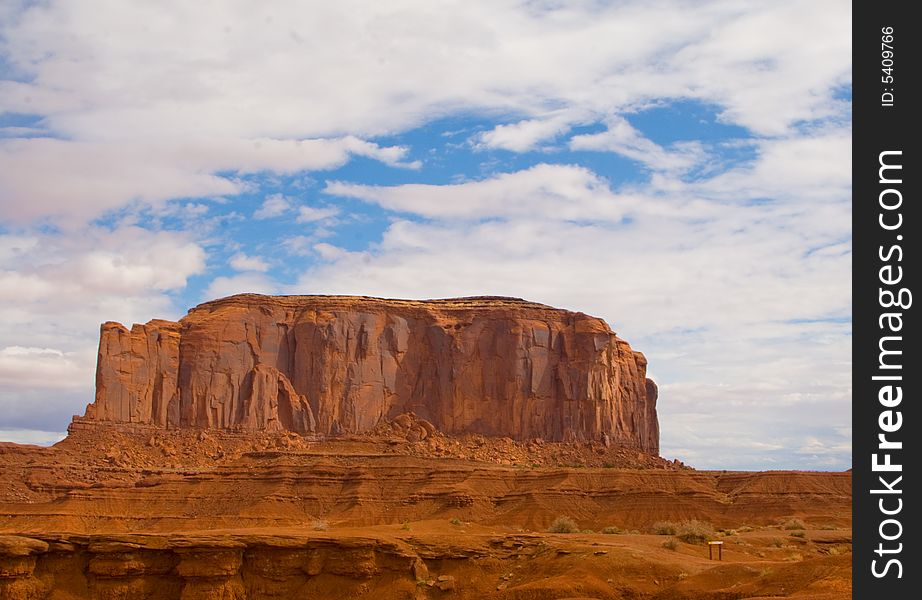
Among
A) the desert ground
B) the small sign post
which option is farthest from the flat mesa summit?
the small sign post

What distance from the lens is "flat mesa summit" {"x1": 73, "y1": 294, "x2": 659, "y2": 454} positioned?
99.9 m

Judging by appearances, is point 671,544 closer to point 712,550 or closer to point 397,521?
point 712,550

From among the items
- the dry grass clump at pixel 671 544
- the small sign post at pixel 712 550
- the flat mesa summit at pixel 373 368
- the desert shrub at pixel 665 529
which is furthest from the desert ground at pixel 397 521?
the flat mesa summit at pixel 373 368

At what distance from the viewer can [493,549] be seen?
1432 inches

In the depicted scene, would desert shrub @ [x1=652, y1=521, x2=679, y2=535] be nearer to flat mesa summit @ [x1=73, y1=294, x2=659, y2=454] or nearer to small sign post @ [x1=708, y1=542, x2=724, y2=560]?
small sign post @ [x1=708, y1=542, x2=724, y2=560]

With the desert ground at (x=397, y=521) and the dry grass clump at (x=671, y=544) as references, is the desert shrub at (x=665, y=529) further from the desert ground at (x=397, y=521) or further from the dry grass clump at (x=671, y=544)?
the dry grass clump at (x=671, y=544)

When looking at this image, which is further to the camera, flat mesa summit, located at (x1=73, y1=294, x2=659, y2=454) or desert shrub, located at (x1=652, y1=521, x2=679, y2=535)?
flat mesa summit, located at (x1=73, y1=294, x2=659, y2=454)

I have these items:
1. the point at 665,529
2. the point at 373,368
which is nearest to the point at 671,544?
the point at 665,529

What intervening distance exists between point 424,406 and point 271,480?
28.2 meters

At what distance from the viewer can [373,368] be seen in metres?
106

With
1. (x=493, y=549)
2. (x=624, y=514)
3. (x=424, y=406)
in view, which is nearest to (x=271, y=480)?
(x=624, y=514)

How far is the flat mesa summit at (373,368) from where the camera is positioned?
3935 inches
